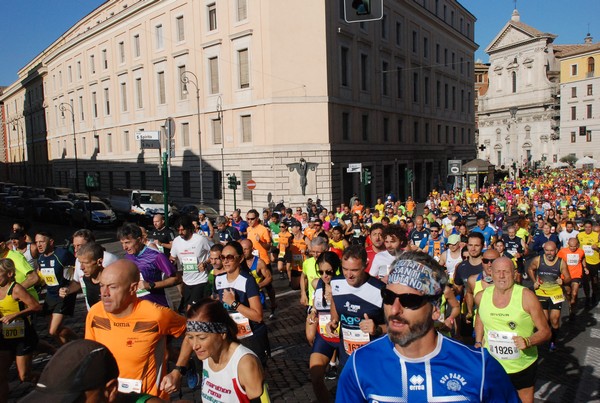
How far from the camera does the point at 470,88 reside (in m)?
60.6

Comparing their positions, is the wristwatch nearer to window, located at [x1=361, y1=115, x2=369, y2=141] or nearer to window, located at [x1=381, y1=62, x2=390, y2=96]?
window, located at [x1=361, y1=115, x2=369, y2=141]

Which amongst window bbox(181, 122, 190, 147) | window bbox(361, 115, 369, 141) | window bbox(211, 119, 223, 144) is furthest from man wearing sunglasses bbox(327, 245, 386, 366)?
window bbox(181, 122, 190, 147)

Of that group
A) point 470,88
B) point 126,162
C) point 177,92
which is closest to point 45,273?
point 177,92

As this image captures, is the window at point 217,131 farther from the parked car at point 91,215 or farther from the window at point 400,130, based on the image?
the window at point 400,130

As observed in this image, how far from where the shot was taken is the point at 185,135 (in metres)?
37.5

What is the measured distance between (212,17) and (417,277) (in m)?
35.3

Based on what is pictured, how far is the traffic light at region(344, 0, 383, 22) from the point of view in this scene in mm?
7678

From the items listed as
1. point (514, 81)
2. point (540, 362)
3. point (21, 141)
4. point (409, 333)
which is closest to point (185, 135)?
point (540, 362)

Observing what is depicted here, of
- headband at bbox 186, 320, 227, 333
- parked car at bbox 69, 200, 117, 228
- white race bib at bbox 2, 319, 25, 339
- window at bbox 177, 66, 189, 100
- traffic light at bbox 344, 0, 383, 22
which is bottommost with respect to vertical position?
parked car at bbox 69, 200, 117, 228

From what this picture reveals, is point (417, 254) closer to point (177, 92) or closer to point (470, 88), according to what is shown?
point (177, 92)

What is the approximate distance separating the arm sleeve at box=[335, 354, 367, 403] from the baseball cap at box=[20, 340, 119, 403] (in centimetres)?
100

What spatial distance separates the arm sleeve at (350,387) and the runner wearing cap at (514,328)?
2.73 meters

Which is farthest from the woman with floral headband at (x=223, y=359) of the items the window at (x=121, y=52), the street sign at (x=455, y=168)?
the window at (x=121, y=52)

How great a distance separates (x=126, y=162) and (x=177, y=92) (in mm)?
11432
